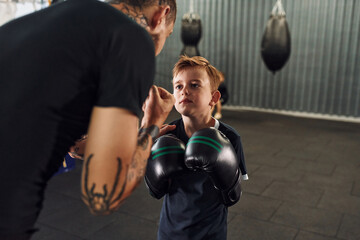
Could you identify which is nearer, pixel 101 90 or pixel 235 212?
pixel 101 90

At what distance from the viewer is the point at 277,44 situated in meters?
4.78

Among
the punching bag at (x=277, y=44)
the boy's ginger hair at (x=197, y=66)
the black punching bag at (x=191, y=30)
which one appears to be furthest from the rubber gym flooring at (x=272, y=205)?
the black punching bag at (x=191, y=30)

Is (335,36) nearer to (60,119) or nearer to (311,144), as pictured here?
(311,144)

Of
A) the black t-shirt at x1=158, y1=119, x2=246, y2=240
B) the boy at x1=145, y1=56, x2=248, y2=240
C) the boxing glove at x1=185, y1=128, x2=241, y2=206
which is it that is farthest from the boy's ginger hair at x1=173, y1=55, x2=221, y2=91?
the black t-shirt at x1=158, y1=119, x2=246, y2=240

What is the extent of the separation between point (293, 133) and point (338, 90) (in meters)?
1.66

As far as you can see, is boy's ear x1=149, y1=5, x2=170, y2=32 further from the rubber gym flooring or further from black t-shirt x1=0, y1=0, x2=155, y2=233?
the rubber gym flooring

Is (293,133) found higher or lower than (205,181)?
lower

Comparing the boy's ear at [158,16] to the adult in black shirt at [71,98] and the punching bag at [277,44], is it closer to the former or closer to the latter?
the adult in black shirt at [71,98]

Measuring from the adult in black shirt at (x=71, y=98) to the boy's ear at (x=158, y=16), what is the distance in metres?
0.15

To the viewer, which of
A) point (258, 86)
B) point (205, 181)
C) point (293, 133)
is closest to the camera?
point (205, 181)

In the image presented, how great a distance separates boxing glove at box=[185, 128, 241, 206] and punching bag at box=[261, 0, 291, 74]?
154 inches

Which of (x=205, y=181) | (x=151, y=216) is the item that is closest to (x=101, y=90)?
(x=205, y=181)

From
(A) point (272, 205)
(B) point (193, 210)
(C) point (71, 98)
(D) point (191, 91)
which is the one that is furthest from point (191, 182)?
(A) point (272, 205)

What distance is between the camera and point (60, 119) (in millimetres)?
703
